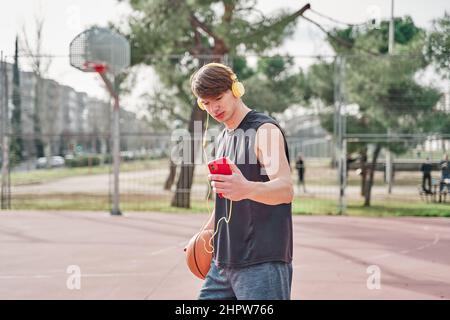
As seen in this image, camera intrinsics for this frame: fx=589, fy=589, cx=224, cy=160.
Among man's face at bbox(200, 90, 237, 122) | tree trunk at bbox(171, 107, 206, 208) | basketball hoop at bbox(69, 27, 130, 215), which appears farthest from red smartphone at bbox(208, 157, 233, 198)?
tree trunk at bbox(171, 107, 206, 208)

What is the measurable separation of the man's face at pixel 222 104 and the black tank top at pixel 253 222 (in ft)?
0.24

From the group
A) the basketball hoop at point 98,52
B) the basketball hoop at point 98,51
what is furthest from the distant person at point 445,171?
the basketball hoop at point 98,51

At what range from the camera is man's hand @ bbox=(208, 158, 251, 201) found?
2105 millimetres

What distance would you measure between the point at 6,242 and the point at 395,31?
42.5 feet

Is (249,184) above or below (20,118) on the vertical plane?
below

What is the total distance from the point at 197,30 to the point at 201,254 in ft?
37.9

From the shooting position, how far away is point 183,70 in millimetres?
16453

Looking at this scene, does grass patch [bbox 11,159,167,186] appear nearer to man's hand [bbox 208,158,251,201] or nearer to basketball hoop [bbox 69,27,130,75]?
basketball hoop [bbox 69,27,130,75]

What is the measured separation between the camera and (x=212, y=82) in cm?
230

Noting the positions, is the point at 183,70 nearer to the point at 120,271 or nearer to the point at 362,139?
the point at 362,139

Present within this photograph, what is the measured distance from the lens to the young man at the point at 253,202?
223 cm

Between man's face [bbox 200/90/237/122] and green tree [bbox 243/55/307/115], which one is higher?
green tree [bbox 243/55/307/115]

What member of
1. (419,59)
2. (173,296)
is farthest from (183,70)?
(173,296)

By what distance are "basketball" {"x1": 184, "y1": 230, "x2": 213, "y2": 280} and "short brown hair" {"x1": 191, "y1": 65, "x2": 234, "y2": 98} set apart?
2.15ft
